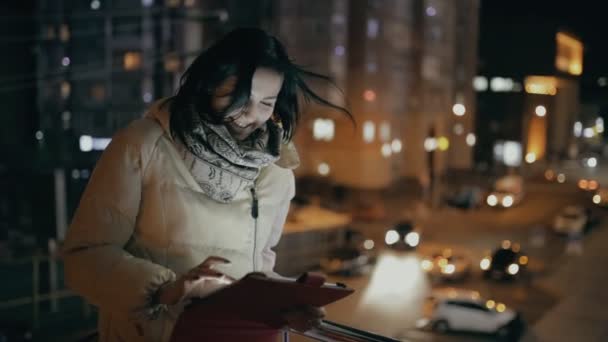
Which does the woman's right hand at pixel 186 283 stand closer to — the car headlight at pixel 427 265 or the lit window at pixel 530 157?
the car headlight at pixel 427 265

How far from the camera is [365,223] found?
10211 millimetres

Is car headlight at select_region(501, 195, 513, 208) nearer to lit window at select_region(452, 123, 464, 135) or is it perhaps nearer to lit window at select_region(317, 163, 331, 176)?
lit window at select_region(452, 123, 464, 135)

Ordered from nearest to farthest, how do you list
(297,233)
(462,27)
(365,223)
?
(297,233) → (365,223) → (462,27)

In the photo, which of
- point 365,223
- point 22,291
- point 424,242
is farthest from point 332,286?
point 365,223

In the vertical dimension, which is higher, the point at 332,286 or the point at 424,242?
the point at 332,286

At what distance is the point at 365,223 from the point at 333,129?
1.94 m

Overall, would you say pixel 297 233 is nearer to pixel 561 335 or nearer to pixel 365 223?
pixel 561 335

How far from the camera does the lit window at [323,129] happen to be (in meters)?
11.4

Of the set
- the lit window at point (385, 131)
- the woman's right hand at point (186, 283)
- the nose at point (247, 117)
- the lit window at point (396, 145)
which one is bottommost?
the lit window at point (396, 145)

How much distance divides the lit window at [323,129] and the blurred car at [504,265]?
4.39 meters

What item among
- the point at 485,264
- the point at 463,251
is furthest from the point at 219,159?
the point at 463,251

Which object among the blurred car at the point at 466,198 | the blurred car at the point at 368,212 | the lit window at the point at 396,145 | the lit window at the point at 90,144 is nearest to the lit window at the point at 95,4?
the lit window at the point at 90,144

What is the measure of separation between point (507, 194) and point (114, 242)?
1103 cm

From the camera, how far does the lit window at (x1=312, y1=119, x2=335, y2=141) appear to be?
37.4 ft
